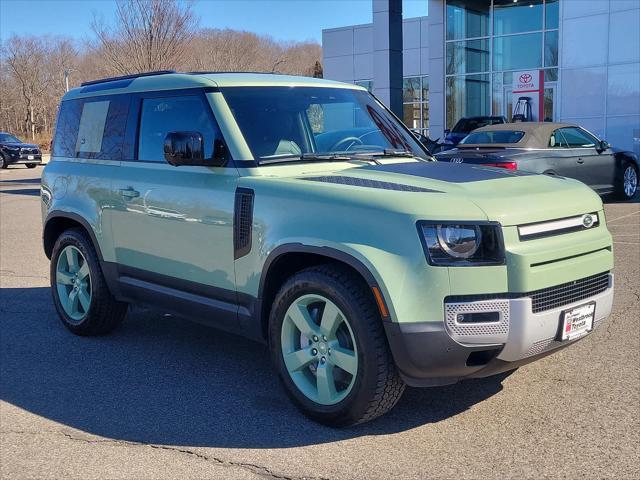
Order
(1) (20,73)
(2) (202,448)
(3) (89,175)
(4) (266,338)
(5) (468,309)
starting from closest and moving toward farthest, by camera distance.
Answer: (5) (468,309) → (2) (202,448) → (4) (266,338) → (3) (89,175) → (1) (20,73)

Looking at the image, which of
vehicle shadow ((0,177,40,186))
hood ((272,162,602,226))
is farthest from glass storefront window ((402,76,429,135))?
hood ((272,162,602,226))

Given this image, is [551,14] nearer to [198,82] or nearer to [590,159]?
[590,159]

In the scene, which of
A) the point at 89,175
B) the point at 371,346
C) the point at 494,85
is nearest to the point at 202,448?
the point at 371,346

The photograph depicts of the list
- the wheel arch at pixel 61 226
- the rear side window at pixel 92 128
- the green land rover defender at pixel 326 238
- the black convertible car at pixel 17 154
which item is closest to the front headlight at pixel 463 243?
the green land rover defender at pixel 326 238

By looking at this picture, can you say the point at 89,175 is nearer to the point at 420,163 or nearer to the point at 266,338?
the point at 266,338

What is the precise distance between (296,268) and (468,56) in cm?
2652

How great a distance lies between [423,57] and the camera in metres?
38.3

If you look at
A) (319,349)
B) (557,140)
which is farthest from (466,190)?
(557,140)

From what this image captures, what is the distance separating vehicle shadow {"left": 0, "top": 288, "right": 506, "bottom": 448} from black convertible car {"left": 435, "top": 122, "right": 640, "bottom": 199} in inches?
263

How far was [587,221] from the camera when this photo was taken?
13.5 feet

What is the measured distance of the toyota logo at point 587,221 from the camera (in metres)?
4.11

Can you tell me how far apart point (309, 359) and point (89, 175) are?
8.77ft

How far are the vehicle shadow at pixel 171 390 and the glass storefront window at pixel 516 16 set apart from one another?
24.3 m

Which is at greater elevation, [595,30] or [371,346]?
[595,30]
